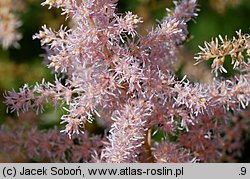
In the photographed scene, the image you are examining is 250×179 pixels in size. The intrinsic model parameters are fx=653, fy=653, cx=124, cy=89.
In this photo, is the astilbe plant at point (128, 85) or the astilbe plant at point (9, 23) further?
the astilbe plant at point (9, 23)

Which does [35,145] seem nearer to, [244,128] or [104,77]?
[104,77]

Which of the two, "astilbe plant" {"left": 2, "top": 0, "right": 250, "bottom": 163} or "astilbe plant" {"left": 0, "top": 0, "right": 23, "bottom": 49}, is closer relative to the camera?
"astilbe plant" {"left": 2, "top": 0, "right": 250, "bottom": 163}

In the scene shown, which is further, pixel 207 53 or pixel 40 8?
pixel 40 8

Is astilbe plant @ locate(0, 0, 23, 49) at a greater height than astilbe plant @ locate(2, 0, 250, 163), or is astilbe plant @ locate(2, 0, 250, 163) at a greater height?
astilbe plant @ locate(0, 0, 23, 49)

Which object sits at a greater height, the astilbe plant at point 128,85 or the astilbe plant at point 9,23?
the astilbe plant at point 9,23

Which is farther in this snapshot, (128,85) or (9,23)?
(9,23)

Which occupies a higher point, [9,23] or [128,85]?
[9,23]

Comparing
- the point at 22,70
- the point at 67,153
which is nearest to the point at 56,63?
the point at 67,153
